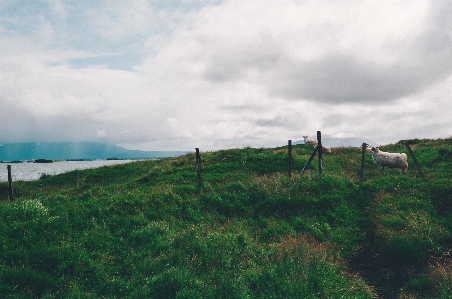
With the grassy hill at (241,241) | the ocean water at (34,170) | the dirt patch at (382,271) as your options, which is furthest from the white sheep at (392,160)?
the ocean water at (34,170)

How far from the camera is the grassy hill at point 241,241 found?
8.34 meters

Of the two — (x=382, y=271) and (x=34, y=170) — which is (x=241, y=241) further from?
(x=34, y=170)

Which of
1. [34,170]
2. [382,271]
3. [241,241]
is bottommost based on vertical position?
[382,271]

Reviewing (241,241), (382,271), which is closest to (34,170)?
(241,241)

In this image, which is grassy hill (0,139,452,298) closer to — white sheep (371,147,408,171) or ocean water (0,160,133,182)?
white sheep (371,147,408,171)

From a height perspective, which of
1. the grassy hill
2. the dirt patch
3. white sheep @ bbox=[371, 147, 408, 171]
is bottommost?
the dirt patch

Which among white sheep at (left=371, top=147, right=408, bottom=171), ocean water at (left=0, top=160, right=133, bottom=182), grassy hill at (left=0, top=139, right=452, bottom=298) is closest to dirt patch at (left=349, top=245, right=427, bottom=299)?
grassy hill at (left=0, top=139, right=452, bottom=298)

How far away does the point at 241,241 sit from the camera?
11422 mm

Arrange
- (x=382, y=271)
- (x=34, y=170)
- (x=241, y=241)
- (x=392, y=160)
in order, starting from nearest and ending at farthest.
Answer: (x=382, y=271) → (x=241, y=241) → (x=392, y=160) → (x=34, y=170)

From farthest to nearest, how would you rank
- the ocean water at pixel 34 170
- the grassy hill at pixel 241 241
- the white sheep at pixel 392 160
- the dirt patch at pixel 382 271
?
1. the ocean water at pixel 34 170
2. the white sheep at pixel 392 160
3. the dirt patch at pixel 382 271
4. the grassy hill at pixel 241 241

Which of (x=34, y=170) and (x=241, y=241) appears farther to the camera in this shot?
(x=34, y=170)

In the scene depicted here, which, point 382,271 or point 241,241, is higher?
point 241,241

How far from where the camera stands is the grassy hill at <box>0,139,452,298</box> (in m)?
8.34

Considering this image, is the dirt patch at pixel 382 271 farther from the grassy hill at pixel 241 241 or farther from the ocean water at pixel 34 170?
the ocean water at pixel 34 170
